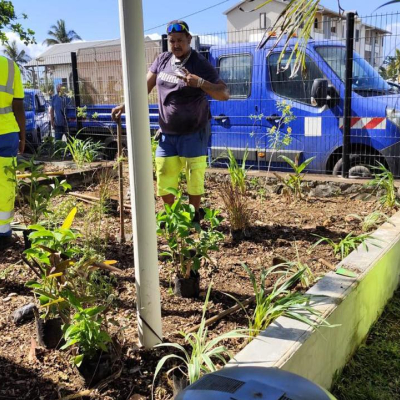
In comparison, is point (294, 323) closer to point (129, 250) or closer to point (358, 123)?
point (129, 250)

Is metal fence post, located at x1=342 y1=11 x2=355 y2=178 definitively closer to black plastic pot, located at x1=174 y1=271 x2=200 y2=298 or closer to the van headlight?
the van headlight

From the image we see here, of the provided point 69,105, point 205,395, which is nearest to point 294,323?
point 205,395

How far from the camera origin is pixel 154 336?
2428 millimetres

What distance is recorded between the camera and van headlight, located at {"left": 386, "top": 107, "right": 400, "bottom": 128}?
6.35 meters

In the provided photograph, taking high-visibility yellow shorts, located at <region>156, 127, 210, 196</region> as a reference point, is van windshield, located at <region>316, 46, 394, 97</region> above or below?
above

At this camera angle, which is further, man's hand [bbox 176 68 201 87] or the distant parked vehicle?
the distant parked vehicle

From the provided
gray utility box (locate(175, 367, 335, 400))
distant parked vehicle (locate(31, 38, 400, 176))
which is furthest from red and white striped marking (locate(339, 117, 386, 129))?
gray utility box (locate(175, 367, 335, 400))

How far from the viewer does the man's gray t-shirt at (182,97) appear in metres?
4.39

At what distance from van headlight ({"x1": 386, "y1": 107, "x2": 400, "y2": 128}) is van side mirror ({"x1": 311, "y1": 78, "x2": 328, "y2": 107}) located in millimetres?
885

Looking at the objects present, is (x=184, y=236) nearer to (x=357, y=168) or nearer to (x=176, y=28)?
(x=176, y=28)

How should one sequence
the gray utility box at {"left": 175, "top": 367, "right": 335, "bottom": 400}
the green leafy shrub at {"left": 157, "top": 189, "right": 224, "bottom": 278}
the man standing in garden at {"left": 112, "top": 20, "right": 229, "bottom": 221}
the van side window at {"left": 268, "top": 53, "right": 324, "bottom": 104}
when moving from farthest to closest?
1. the van side window at {"left": 268, "top": 53, "right": 324, "bottom": 104}
2. the man standing in garden at {"left": 112, "top": 20, "right": 229, "bottom": 221}
3. the green leafy shrub at {"left": 157, "top": 189, "right": 224, "bottom": 278}
4. the gray utility box at {"left": 175, "top": 367, "right": 335, "bottom": 400}

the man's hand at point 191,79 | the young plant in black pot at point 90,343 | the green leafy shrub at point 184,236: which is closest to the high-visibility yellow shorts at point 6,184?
the man's hand at point 191,79

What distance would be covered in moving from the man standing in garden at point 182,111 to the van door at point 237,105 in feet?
10.1

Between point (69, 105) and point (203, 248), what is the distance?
8763 millimetres
